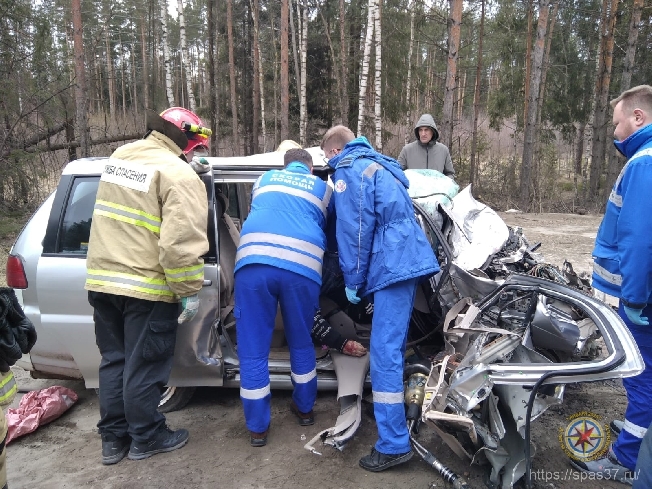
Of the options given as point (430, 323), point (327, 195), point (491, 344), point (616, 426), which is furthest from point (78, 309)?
point (616, 426)

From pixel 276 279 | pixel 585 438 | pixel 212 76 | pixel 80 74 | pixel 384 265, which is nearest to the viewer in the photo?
pixel 585 438

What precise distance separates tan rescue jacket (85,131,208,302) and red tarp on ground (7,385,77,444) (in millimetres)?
1270

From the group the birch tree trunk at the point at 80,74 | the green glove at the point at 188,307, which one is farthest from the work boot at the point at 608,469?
the birch tree trunk at the point at 80,74

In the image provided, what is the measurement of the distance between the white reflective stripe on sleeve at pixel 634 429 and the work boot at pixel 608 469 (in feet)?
0.62

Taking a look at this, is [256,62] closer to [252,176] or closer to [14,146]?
[14,146]

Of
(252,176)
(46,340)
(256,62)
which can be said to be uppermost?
(256,62)

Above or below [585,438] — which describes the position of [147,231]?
above

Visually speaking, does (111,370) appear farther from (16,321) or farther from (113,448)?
(16,321)

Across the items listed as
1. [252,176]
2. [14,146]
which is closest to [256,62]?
[14,146]

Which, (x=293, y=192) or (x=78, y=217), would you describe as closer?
(x=293, y=192)

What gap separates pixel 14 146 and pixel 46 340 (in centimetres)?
900

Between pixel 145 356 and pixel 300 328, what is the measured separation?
3.25 ft

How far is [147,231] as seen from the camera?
9.63ft

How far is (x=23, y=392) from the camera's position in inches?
160
